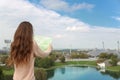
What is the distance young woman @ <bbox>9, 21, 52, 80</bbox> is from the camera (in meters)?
2.01

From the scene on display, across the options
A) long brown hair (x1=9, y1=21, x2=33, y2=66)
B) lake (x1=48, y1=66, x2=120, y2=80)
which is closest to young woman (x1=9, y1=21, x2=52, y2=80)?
long brown hair (x1=9, y1=21, x2=33, y2=66)

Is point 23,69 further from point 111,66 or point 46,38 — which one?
point 111,66

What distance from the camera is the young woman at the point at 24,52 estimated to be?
201cm

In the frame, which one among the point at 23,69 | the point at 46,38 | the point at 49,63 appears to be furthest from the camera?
the point at 49,63

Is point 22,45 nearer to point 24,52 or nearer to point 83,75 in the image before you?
point 24,52

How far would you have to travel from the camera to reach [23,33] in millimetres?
2029

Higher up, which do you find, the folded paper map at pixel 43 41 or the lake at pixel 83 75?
A: the folded paper map at pixel 43 41

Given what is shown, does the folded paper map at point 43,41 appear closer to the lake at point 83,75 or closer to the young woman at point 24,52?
the young woman at point 24,52

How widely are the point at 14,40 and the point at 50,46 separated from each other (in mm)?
230

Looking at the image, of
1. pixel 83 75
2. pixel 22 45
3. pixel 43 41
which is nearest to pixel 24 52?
pixel 22 45

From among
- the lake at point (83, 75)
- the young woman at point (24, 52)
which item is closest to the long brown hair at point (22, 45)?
the young woman at point (24, 52)

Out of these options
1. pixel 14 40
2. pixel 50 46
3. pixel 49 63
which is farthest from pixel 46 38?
pixel 49 63

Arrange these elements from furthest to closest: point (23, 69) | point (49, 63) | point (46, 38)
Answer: point (49, 63), point (46, 38), point (23, 69)

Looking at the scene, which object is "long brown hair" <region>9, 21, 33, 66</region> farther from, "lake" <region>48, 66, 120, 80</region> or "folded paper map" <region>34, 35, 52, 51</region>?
"lake" <region>48, 66, 120, 80</region>
